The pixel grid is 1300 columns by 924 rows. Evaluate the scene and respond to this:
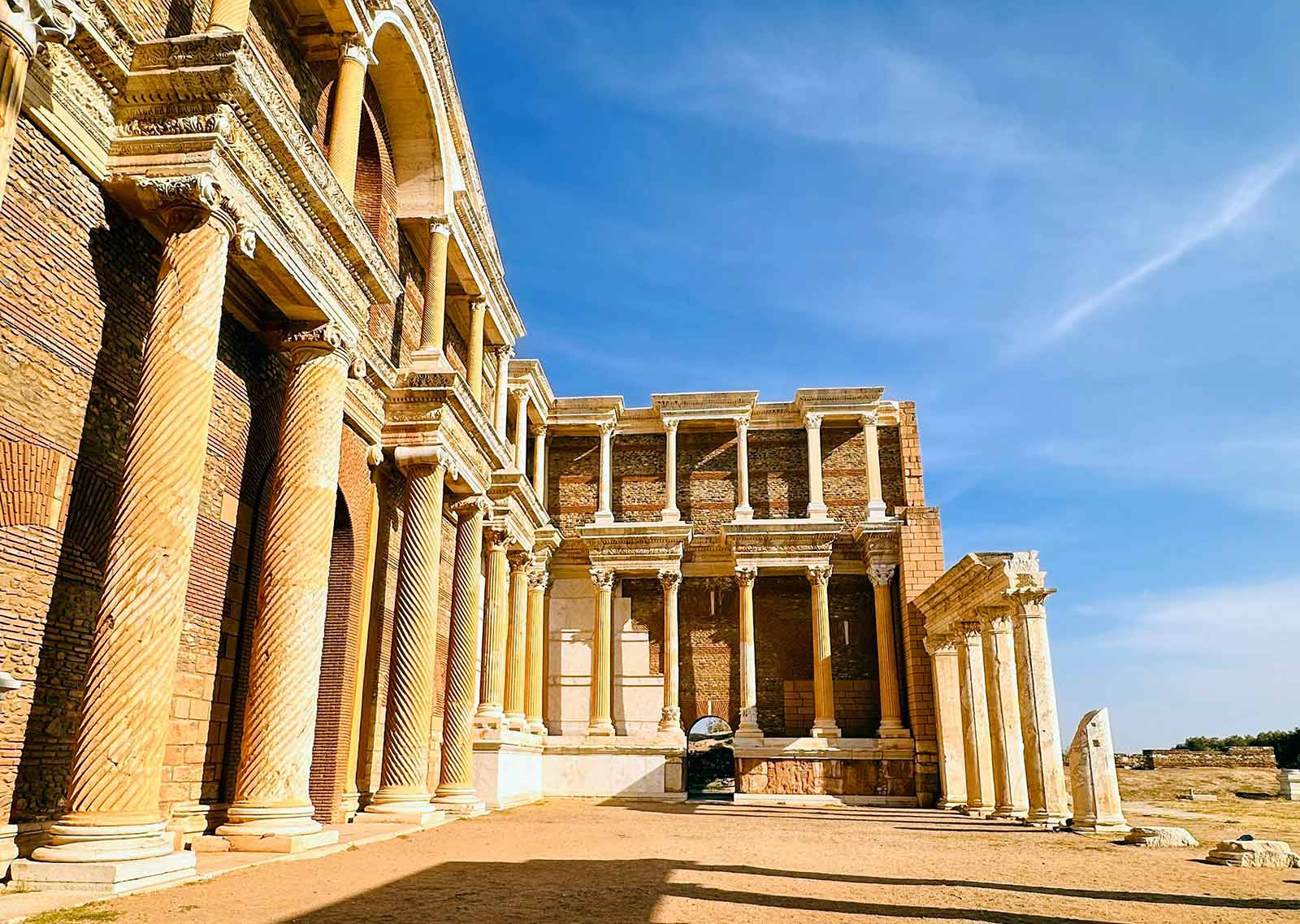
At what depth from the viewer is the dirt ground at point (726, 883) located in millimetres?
7008

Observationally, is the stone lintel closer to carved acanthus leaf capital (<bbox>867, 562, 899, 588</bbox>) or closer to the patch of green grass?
carved acanthus leaf capital (<bbox>867, 562, 899, 588</bbox>)

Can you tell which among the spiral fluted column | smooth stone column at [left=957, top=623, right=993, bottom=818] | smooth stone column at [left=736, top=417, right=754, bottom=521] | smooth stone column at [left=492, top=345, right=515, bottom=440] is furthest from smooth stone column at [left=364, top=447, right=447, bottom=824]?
smooth stone column at [left=736, top=417, right=754, bottom=521]

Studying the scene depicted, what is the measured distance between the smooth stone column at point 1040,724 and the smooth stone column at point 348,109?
44.6 feet

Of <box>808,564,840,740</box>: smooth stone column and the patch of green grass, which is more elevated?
<box>808,564,840,740</box>: smooth stone column

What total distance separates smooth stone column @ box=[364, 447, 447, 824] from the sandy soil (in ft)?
2.91

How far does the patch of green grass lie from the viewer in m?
5.94

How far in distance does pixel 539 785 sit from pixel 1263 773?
27.9 m

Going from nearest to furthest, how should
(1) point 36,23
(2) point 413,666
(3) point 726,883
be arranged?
(1) point 36,23 < (3) point 726,883 < (2) point 413,666

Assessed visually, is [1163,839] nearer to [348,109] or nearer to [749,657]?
[749,657]

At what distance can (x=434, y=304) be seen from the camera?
16906mm

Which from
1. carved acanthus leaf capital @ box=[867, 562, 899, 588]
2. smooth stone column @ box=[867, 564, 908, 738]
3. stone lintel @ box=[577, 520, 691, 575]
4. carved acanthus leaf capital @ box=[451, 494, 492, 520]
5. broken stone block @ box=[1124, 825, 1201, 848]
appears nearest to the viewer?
broken stone block @ box=[1124, 825, 1201, 848]

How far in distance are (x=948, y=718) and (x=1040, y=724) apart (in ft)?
24.9

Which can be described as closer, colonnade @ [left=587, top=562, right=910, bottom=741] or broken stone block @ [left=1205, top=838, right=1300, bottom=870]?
broken stone block @ [left=1205, top=838, right=1300, bottom=870]

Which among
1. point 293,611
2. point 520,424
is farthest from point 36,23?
point 520,424
